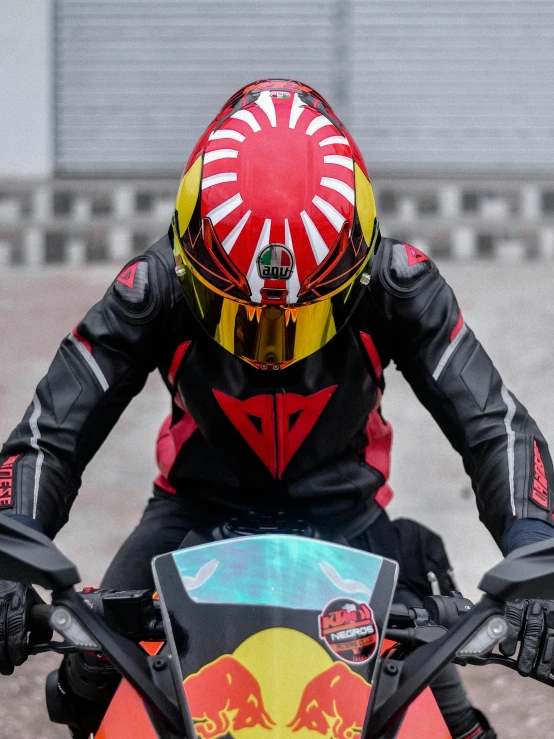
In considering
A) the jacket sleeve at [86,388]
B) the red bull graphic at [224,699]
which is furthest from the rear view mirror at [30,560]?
the jacket sleeve at [86,388]

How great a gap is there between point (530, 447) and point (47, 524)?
1.00m

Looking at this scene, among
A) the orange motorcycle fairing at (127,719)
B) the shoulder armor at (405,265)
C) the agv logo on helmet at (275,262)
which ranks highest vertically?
the agv logo on helmet at (275,262)

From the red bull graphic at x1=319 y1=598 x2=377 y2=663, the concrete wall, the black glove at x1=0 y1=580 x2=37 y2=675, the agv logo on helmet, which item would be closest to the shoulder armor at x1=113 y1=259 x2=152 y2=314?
the agv logo on helmet

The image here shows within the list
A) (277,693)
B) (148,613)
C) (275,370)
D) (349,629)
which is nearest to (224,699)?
(277,693)

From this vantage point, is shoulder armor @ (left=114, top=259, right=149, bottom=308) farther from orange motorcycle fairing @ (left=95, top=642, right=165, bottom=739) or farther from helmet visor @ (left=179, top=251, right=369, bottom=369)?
orange motorcycle fairing @ (left=95, top=642, right=165, bottom=739)

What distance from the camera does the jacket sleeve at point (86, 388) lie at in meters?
2.49

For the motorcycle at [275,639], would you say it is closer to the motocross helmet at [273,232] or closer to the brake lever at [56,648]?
the brake lever at [56,648]

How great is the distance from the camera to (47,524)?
2.44 metres

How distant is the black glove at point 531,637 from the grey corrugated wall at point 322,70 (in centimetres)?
773

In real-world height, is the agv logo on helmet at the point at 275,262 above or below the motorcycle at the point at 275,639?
above

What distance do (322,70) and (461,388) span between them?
23.7 feet

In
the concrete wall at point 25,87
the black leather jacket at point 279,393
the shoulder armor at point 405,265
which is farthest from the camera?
the concrete wall at point 25,87

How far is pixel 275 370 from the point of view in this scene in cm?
259

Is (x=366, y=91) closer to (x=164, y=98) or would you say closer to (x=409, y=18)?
(x=409, y=18)
